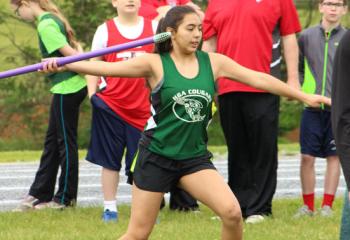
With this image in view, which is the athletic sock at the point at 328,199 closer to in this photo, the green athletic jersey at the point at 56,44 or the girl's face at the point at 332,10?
the girl's face at the point at 332,10

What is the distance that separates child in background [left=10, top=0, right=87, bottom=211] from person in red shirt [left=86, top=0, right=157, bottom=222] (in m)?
0.51

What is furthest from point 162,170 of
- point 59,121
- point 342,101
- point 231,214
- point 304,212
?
point 59,121

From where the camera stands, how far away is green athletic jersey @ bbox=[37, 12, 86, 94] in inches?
356

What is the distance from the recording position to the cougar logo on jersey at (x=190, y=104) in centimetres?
645

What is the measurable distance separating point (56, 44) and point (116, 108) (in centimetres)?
85

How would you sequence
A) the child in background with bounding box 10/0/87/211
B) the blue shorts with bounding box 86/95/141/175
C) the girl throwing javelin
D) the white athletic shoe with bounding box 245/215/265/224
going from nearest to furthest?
the girl throwing javelin < the white athletic shoe with bounding box 245/215/265/224 < the blue shorts with bounding box 86/95/141/175 < the child in background with bounding box 10/0/87/211

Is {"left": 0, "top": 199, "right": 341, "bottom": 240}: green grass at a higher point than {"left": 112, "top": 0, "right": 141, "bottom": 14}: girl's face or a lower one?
lower

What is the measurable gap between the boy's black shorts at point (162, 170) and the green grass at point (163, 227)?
1183mm

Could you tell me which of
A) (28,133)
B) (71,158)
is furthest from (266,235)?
(28,133)

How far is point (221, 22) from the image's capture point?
8.65 metres

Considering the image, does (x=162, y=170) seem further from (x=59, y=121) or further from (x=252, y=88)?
(x=59, y=121)

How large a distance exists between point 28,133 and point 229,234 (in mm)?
17850

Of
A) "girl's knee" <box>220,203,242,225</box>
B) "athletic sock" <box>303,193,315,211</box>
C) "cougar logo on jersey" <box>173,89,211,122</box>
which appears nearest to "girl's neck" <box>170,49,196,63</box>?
"cougar logo on jersey" <box>173,89,211,122</box>

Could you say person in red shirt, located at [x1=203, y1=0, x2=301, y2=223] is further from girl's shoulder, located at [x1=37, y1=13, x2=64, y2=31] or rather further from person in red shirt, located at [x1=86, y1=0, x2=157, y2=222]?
girl's shoulder, located at [x1=37, y1=13, x2=64, y2=31]
